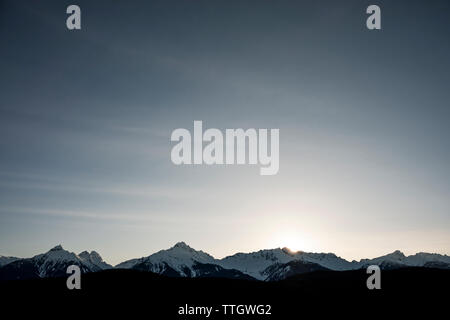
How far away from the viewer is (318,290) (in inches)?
3051

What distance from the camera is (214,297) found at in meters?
67.8

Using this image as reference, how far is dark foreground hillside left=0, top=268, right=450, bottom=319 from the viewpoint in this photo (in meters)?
56.3

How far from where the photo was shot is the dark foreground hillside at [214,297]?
5634 cm
